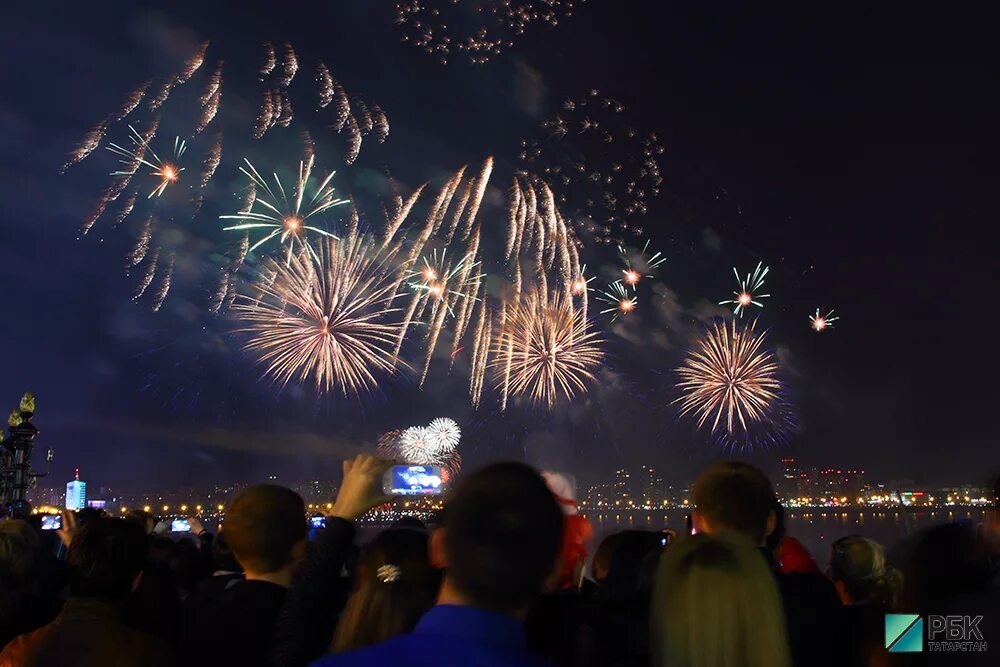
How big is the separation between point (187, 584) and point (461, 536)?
6.92 meters

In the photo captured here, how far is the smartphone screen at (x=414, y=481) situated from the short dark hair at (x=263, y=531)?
533 mm

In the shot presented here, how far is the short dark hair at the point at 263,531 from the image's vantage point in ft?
12.6

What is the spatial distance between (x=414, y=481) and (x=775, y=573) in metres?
17.7

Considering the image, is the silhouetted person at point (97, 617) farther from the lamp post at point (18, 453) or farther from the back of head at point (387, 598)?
the lamp post at point (18, 453)

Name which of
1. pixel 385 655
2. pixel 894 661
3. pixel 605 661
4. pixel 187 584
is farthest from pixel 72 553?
pixel 187 584

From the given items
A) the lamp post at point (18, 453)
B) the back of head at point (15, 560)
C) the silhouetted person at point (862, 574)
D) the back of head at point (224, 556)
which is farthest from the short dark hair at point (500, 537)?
the lamp post at point (18, 453)

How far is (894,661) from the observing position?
4.14 meters

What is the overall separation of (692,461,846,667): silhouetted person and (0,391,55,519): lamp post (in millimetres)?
61155

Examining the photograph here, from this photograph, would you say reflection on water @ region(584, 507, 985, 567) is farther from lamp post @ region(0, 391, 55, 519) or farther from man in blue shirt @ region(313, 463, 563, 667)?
lamp post @ region(0, 391, 55, 519)

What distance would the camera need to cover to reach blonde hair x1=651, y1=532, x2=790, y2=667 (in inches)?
106

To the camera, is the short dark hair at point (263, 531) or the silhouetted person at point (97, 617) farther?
the short dark hair at point (263, 531)

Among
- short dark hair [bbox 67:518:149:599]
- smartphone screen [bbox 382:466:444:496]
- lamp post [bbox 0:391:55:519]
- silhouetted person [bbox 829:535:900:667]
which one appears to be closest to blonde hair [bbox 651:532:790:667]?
smartphone screen [bbox 382:466:444:496]

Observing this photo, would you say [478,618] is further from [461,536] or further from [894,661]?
[894,661]

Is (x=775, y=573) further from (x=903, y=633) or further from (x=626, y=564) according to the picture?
(x=626, y=564)
